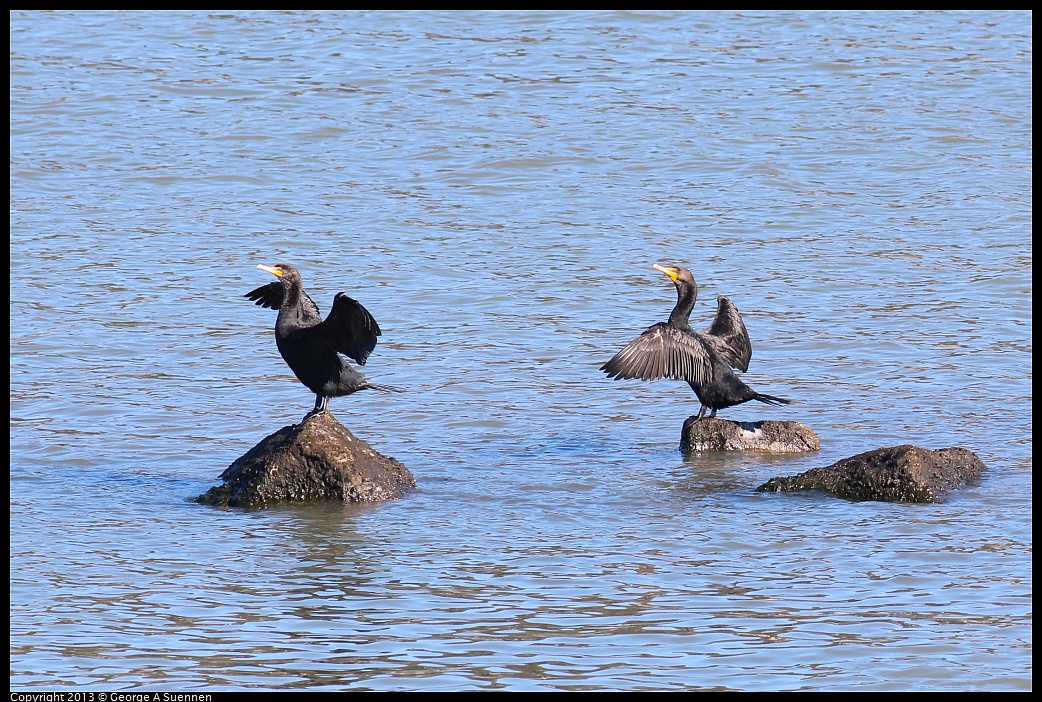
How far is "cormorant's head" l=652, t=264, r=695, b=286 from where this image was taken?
9789mm

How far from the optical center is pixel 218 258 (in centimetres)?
1373

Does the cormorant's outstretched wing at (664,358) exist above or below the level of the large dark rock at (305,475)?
above

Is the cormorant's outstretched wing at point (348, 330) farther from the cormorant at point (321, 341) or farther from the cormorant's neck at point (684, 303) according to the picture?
the cormorant's neck at point (684, 303)

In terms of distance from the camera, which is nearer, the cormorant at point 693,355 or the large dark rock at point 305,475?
the large dark rock at point 305,475

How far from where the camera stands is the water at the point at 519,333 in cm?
634

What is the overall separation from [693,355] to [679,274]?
66 cm

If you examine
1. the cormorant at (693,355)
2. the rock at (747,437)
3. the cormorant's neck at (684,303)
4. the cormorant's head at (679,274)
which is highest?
the cormorant's head at (679,274)

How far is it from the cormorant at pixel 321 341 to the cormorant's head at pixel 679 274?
7.17 feet

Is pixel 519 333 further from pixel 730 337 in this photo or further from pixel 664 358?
pixel 664 358

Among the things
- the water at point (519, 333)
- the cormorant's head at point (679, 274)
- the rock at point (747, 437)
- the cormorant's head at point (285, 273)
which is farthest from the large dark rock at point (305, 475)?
the cormorant's head at point (679, 274)

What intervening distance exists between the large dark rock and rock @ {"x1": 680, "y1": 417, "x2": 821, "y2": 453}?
6.59ft

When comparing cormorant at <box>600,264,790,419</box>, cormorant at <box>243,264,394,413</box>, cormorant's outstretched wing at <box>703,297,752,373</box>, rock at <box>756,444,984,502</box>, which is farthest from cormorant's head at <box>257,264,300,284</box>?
rock at <box>756,444,984,502</box>

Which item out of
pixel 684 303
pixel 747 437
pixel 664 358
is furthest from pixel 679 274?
pixel 747 437
